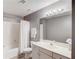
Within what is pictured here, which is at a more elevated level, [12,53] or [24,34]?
[24,34]

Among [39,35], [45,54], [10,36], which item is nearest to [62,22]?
[45,54]

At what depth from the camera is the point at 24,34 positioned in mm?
3561

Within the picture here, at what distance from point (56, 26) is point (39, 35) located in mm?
1038

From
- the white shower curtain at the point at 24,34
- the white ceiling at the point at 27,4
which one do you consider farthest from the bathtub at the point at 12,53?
the white ceiling at the point at 27,4

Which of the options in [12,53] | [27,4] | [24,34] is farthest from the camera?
[24,34]

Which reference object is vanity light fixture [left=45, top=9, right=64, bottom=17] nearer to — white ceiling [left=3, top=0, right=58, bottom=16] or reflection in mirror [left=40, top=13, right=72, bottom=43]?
reflection in mirror [left=40, top=13, right=72, bottom=43]

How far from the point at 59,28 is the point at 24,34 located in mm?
1880

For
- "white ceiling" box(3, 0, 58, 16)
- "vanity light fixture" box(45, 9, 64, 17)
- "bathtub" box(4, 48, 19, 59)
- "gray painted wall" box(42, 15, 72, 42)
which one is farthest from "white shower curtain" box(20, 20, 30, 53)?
"vanity light fixture" box(45, 9, 64, 17)

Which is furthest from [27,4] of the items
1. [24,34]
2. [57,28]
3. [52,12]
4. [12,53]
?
[12,53]

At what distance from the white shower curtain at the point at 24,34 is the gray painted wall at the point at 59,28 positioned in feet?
3.82

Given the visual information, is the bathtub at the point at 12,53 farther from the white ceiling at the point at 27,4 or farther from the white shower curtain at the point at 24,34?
the white ceiling at the point at 27,4

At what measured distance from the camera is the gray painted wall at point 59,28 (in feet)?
6.61

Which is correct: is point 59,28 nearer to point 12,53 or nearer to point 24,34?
point 24,34
